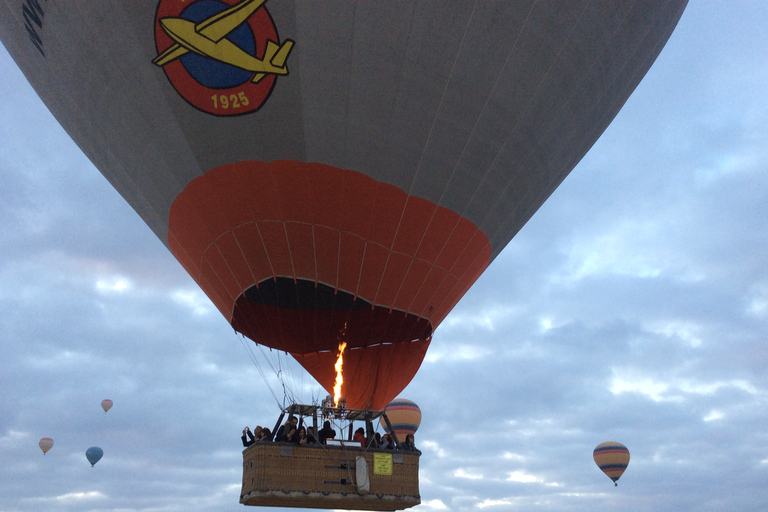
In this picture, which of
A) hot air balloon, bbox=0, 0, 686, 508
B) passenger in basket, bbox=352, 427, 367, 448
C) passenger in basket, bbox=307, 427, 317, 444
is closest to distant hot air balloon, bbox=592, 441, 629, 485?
hot air balloon, bbox=0, 0, 686, 508

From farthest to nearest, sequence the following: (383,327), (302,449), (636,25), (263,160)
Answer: (636,25) → (383,327) → (263,160) → (302,449)

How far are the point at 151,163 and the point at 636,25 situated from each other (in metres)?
7.56

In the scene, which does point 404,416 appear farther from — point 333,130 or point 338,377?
point 333,130

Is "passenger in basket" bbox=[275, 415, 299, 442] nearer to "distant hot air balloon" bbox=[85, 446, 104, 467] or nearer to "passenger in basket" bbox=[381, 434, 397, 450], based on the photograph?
"passenger in basket" bbox=[381, 434, 397, 450]

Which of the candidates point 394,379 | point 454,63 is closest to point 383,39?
point 454,63

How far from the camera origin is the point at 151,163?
9.79 metres

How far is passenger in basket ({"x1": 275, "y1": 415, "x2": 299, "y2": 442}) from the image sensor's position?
27.7 ft

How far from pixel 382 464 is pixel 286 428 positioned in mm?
1295

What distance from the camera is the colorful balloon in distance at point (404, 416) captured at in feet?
85.2

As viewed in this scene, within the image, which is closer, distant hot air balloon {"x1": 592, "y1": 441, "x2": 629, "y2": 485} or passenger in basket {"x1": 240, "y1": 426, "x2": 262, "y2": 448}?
passenger in basket {"x1": 240, "y1": 426, "x2": 262, "y2": 448}

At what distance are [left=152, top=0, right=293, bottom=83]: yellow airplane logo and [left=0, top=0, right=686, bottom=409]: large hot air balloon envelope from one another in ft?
0.08

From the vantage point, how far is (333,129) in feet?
29.2

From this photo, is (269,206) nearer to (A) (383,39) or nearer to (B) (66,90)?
(A) (383,39)

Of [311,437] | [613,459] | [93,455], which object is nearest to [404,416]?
[613,459]
